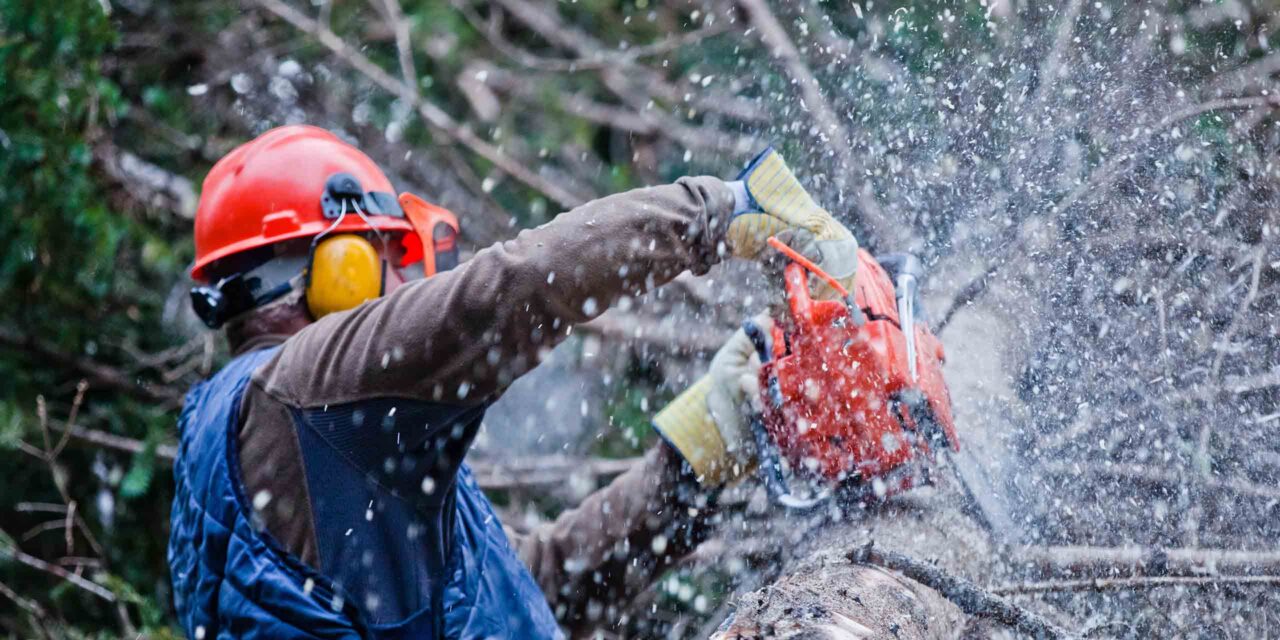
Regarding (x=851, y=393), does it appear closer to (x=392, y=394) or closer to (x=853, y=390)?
(x=853, y=390)

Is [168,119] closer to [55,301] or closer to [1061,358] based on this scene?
[55,301]

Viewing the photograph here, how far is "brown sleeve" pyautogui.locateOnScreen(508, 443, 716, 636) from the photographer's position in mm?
2699

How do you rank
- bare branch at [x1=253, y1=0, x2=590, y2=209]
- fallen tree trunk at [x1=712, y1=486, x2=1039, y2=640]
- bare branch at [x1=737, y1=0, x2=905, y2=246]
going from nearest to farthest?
fallen tree trunk at [x1=712, y1=486, x2=1039, y2=640] → bare branch at [x1=737, y1=0, x2=905, y2=246] → bare branch at [x1=253, y1=0, x2=590, y2=209]

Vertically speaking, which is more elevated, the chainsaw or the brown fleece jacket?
the brown fleece jacket

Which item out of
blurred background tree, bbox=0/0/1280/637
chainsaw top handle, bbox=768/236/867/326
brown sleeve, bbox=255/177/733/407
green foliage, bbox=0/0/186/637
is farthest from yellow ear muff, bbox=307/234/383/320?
green foliage, bbox=0/0/186/637

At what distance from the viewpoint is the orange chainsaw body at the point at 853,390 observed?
2.18 metres

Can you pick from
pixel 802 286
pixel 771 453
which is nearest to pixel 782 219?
pixel 802 286

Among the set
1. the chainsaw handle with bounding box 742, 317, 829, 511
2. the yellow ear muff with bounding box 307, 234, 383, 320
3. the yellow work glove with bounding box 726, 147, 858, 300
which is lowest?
the chainsaw handle with bounding box 742, 317, 829, 511

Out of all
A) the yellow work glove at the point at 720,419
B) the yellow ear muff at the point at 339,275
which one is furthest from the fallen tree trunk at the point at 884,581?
the yellow ear muff at the point at 339,275

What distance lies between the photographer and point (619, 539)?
2744 mm

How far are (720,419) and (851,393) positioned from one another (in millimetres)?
422

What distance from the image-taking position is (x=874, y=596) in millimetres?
1898

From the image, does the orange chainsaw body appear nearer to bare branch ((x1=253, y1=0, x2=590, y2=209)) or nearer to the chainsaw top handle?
the chainsaw top handle

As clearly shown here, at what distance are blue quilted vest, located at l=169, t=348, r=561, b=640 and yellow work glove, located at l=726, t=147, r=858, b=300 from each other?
694mm
